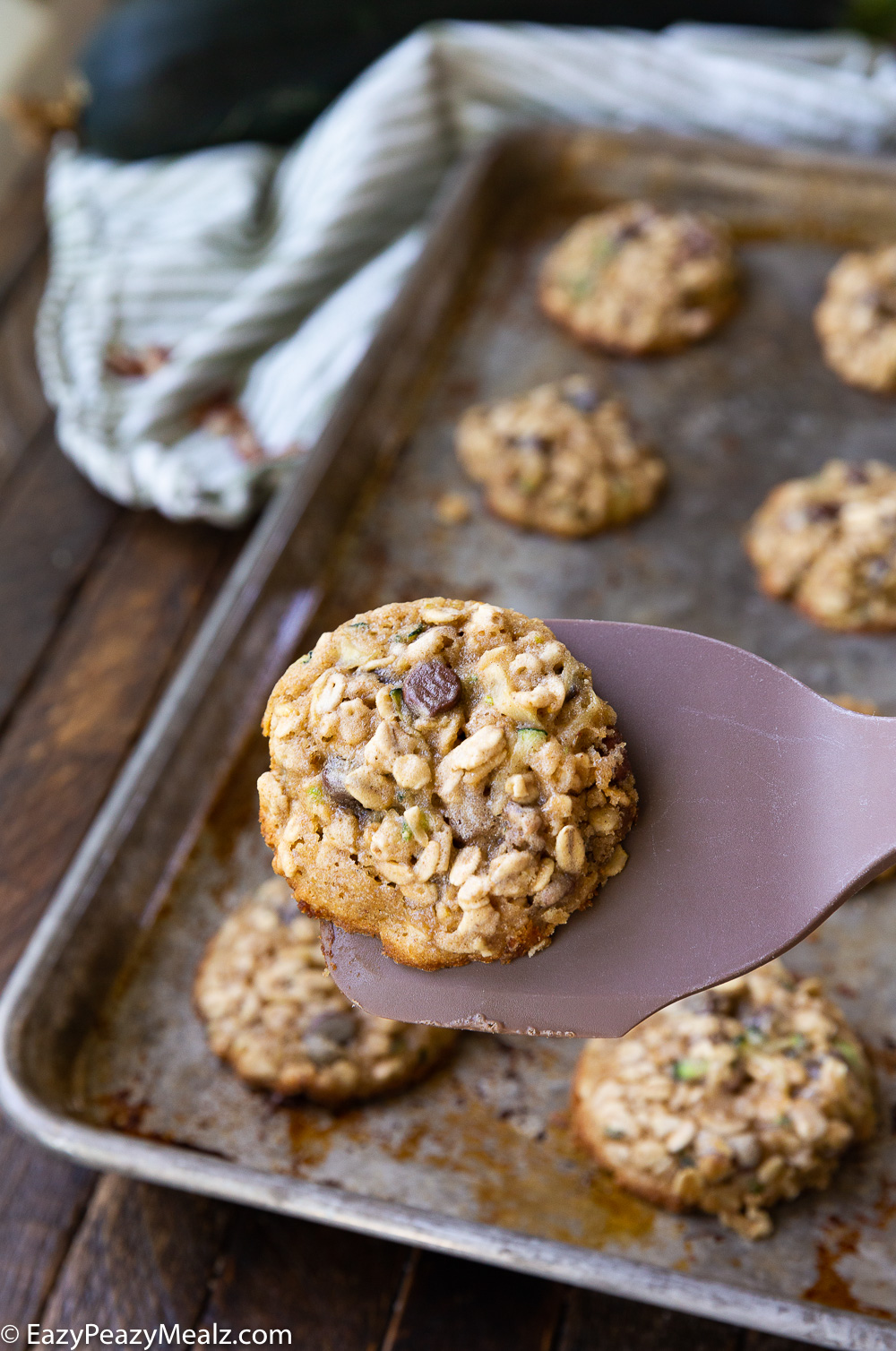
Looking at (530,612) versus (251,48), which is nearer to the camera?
(530,612)

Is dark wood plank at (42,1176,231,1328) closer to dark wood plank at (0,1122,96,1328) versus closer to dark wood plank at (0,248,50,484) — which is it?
dark wood plank at (0,1122,96,1328)

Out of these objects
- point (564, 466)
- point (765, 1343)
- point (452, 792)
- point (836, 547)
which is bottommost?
point (765, 1343)

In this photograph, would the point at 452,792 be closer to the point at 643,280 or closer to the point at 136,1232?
the point at 136,1232

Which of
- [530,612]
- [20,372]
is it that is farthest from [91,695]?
[20,372]

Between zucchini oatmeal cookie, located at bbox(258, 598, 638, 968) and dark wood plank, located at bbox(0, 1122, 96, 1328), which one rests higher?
zucchini oatmeal cookie, located at bbox(258, 598, 638, 968)

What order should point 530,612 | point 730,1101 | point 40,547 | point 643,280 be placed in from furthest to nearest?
1. point 40,547
2. point 643,280
3. point 530,612
4. point 730,1101

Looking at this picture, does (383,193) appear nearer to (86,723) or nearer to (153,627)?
(153,627)

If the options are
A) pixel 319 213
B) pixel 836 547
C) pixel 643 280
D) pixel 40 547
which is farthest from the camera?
pixel 319 213

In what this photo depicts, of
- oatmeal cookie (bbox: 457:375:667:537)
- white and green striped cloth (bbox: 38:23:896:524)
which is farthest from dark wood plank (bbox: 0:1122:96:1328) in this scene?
oatmeal cookie (bbox: 457:375:667:537)
